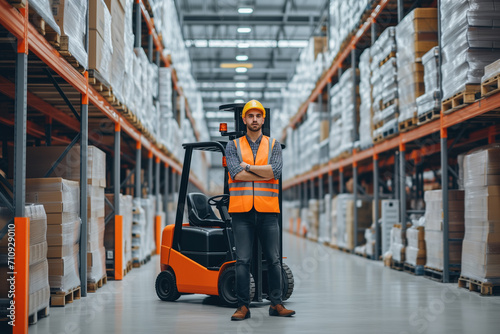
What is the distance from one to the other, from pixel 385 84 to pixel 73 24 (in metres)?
5.47

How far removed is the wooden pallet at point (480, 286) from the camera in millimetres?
6004

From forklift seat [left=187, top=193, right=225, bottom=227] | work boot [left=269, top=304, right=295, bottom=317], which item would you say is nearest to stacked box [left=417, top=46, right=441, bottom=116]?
forklift seat [left=187, top=193, right=225, bottom=227]

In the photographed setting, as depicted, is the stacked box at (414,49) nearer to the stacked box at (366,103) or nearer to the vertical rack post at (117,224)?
the stacked box at (366,103)

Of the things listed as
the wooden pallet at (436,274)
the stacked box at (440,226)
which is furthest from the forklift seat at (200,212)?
the wooden pallet at (436,274)

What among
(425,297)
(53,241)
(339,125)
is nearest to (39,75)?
(53,241)

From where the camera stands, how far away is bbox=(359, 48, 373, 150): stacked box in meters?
10.5

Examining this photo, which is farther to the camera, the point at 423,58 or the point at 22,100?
the point at 423,58

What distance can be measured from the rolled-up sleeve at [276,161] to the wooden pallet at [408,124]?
4.03 metres

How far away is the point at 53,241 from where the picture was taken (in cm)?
529

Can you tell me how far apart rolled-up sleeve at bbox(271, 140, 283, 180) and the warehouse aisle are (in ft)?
3.74

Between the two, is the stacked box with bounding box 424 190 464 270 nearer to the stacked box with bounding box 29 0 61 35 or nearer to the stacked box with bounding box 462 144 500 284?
the stacked box with bounding box 462 144 500 284

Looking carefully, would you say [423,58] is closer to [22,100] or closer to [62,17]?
[62,17]

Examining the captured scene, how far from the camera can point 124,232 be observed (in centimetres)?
845

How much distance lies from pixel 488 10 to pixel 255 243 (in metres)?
3.61
